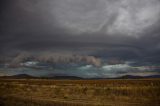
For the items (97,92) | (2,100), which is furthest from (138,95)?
(2,100)

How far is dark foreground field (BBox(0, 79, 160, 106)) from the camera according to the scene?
37.9 ft

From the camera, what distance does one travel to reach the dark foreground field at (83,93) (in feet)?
37.9

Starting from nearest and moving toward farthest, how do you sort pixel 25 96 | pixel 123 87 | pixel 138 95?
pixel 138 95 → pixel 123 87 → pixel 25 96

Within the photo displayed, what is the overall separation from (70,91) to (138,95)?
4.53 m

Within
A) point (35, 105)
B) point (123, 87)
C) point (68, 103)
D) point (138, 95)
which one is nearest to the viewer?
point (138, 95)

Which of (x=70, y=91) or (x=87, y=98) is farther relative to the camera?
(x=70, y=91)

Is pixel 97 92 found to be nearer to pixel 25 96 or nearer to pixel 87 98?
pixel 87 98

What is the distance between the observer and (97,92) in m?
12.9

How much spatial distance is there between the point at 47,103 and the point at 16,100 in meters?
3.05

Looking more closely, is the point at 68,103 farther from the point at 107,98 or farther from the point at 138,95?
the point at 138,95

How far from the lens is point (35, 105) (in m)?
14.4

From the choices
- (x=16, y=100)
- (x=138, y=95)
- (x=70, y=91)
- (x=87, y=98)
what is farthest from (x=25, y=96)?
(x=138, y=95)

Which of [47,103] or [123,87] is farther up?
[123,87]

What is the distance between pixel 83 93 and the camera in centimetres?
1337
